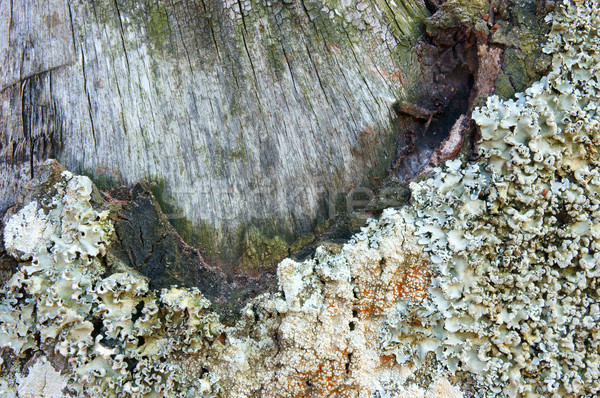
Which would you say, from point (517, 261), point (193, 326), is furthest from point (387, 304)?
point (193, 326)

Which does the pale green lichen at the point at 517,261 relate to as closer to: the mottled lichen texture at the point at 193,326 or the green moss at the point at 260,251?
the mottled lichen texture at the point at 193,326

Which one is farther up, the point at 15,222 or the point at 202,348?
the point at 15,222

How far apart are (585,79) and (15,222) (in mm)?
3082

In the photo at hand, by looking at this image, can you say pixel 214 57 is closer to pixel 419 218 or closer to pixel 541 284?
pixel 419 218

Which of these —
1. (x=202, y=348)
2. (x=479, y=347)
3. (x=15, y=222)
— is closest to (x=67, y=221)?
(x=15, y=222)

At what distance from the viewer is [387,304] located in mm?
2225

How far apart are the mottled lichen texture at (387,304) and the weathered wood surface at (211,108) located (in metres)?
0.37

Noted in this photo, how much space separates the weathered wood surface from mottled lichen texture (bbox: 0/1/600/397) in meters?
0.37

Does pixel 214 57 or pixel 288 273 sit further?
pixel 214 57

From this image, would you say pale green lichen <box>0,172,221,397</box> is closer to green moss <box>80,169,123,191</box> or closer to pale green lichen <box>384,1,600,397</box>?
green moss <box>80,169,123,191</box>

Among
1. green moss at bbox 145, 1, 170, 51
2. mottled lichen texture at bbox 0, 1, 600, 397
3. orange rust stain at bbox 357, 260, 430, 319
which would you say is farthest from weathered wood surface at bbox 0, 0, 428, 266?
orange rust stain at bbox 357, 260, 430, 319

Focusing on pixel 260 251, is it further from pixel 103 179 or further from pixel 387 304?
pixel 103 179

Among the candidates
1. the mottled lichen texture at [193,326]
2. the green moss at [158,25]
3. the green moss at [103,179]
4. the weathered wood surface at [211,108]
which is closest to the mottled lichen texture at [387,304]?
the mottled lichen texture at [193,326]

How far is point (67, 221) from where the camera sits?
225 centimetres
